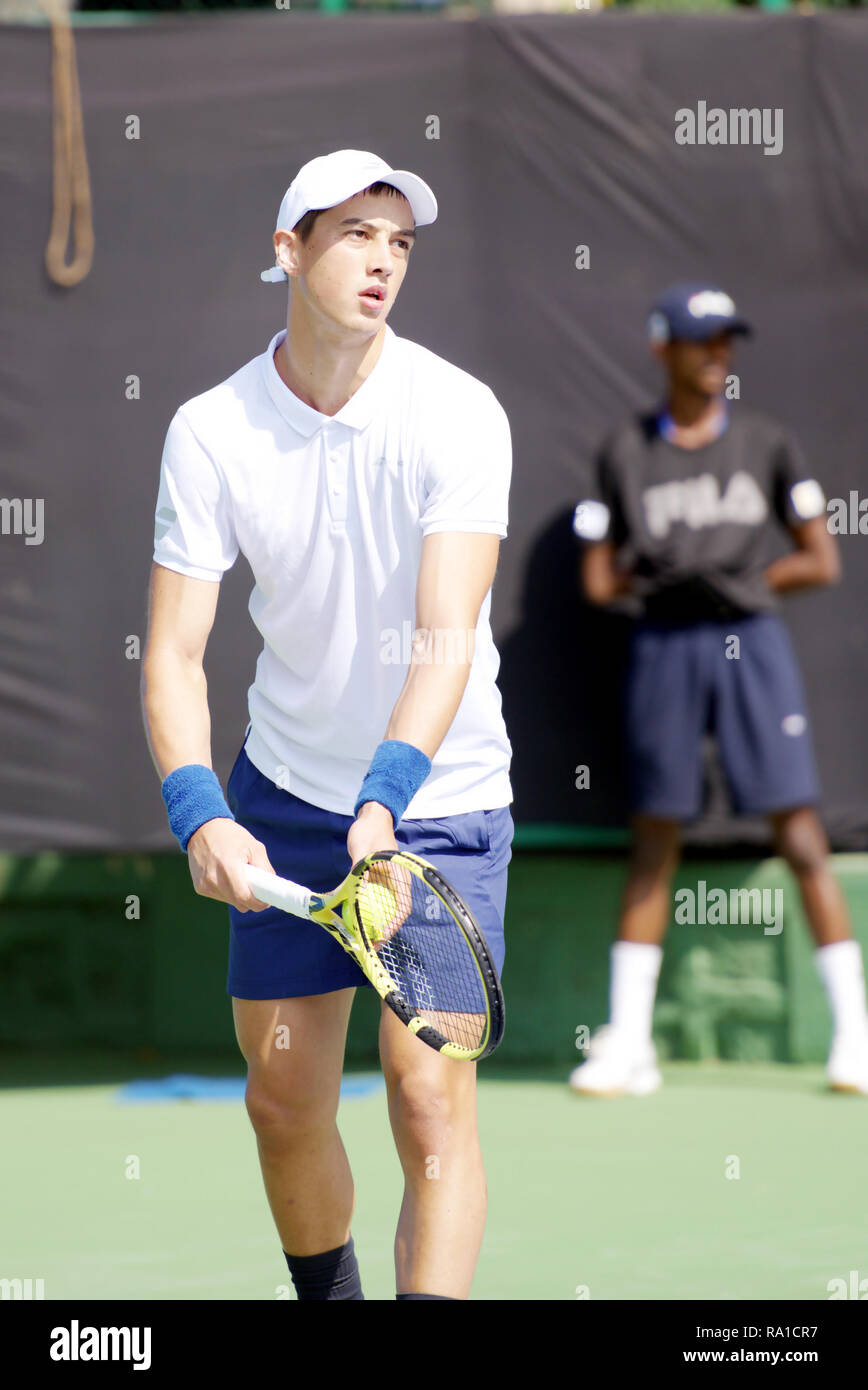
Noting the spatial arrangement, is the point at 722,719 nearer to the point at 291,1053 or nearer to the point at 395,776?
the point at 291,1053

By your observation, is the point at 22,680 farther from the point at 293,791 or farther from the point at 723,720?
the point at 293,791

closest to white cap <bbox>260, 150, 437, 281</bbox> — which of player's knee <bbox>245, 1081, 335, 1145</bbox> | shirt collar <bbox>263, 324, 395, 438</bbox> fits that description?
shirt collar <bbox>263, 324, 395, 438</bbox>

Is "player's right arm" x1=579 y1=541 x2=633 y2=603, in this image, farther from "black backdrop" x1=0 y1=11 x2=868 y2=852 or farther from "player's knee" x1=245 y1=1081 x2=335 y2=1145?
"player's knee" x1=245 y1=1081 x2=335 y2=1145

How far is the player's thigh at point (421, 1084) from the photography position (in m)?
2.95

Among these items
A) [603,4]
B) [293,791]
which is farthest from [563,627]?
[603,4]

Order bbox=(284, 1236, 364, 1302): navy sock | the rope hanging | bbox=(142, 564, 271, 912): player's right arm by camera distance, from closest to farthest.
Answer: bbox=(142, 564, 271, 912): player's right arm → bbox=(284, 1236, 364, 1302): navy sock → the rope hanging

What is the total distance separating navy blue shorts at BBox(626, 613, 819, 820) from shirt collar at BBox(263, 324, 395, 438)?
251 cm

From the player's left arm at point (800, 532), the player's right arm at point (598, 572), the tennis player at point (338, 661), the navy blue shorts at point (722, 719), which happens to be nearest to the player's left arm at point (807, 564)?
the player's left arm at point (800, 532)

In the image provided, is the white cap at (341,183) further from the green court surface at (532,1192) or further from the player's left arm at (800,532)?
the player's left arm at (800,532)

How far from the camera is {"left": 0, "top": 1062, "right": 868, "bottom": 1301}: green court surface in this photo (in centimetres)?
389

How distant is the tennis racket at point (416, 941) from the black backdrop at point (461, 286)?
2658 millimetres

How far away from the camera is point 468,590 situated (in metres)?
2.92

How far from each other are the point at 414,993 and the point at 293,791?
17.8 inches

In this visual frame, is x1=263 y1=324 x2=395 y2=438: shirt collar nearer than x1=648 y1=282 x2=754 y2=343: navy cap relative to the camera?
Yes
